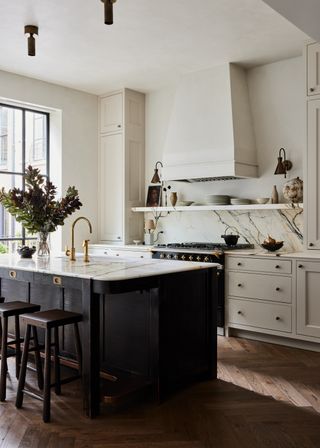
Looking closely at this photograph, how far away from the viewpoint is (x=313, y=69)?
15.6 ft

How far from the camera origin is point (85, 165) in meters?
6.69

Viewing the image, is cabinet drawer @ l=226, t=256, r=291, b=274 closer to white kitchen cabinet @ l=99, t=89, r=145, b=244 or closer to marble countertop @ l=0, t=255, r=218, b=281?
marble countertop @ l=0, t=255, r=218, b=281

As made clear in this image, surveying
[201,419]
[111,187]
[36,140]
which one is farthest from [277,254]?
[36,140]

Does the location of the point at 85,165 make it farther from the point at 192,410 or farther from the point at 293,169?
the point at 192,410

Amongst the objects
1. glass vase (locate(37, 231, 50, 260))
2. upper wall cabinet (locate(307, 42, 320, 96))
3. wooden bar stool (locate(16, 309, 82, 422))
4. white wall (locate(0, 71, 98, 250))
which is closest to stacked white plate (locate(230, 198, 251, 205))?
upper wall cabinet (locate(307, 42, 320, 96))

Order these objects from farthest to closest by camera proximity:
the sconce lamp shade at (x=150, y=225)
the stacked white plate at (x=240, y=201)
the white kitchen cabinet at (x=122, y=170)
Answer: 1. the white kitchen cabinet at (x=122, y=170)
2. the sconce lamp shade at (x=150, y=225)
3. the stacked white plate at (x=240, y=201)

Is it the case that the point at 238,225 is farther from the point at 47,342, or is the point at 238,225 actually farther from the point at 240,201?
Answer: the point at 47,342

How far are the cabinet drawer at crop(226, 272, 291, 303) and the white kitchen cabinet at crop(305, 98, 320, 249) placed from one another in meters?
0.48

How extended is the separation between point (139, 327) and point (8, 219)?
3.21 meters

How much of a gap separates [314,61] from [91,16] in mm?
2219

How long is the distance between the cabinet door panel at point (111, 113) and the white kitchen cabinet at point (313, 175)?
2.76 meters

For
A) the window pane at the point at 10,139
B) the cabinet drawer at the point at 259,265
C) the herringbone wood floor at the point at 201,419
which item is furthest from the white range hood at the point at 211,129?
the herringbone wood floor at the point at 201,419

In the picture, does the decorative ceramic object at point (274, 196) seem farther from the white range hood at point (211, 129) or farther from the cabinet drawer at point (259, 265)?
the cabinet drawer at point (259, 265)

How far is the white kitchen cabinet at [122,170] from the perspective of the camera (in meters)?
6.54
